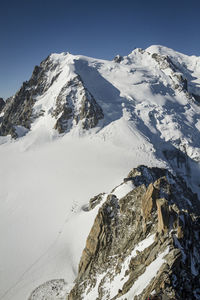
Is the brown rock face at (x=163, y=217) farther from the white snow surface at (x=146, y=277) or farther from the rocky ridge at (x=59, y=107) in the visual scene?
the rocky ridge at (x=59, y=107)

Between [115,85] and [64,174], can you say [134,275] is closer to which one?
[64,174]

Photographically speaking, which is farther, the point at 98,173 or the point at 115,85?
the point at 115,85

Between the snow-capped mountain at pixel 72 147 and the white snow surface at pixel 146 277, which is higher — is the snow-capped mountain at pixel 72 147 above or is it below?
above

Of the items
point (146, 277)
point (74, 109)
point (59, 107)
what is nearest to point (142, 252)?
point (146, 277)

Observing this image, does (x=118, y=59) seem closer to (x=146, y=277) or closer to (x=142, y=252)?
(x=142, y=252)

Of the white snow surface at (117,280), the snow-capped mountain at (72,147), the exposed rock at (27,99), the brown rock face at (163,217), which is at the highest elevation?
the exposed rock at (27,99)

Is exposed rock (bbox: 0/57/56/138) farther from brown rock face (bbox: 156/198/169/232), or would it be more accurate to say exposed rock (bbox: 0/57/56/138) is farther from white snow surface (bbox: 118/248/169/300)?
white snow surface (bbox: 118/248/169/300)

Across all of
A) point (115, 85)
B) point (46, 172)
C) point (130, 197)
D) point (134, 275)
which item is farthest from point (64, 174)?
point (115, 85)

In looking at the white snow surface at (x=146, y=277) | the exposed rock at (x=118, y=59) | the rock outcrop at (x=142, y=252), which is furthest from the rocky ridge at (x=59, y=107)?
the white snow surface at (x=146, y=277)
